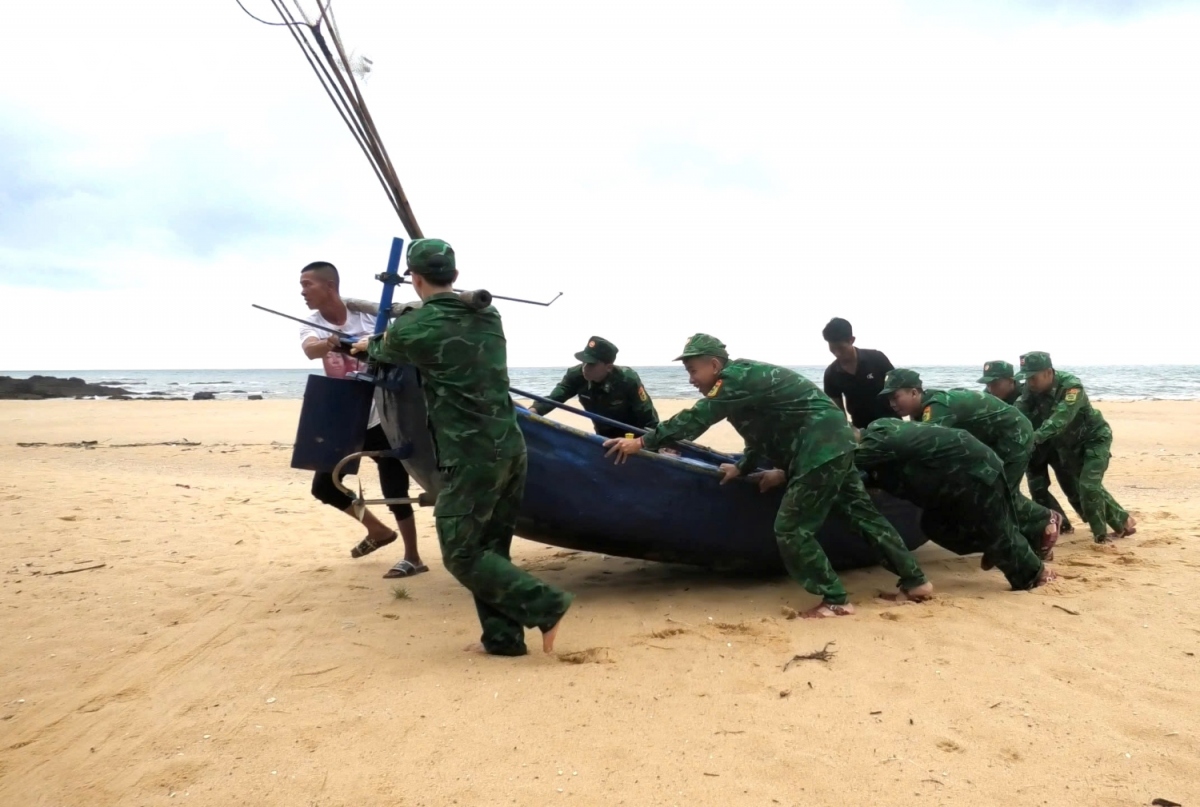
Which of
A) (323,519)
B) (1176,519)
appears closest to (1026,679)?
(1176,519)

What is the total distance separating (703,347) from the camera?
450 centimetres

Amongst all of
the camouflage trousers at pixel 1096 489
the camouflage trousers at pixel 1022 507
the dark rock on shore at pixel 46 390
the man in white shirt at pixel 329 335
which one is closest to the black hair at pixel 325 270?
the man in white shirt at pixel 329 335

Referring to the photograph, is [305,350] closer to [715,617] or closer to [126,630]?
[126,630]

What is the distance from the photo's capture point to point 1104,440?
21.3 ft

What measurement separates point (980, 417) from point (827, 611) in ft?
6.45

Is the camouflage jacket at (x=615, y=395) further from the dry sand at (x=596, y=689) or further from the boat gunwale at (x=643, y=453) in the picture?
the boat gunwale at (x=643, y=453)

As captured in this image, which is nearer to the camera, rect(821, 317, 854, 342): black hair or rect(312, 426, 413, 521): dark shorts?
rect(312, 426, 413, 521): dark shorts

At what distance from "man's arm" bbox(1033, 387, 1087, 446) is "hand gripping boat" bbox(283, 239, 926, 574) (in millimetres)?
2318

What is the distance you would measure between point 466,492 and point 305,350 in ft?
5.26

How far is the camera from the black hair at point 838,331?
6188mm

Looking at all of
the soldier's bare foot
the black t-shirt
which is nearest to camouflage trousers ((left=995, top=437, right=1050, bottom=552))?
the black t-shirt

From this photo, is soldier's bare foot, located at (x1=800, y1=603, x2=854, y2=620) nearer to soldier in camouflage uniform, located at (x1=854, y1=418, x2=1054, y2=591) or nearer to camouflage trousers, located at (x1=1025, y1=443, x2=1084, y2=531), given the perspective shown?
soldier in camouflage uniform, located at (x1=854, y1=418, x2=1054, y2=591)

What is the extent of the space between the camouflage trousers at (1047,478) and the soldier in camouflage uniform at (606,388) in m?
3.12

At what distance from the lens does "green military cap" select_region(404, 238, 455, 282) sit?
3.60m
